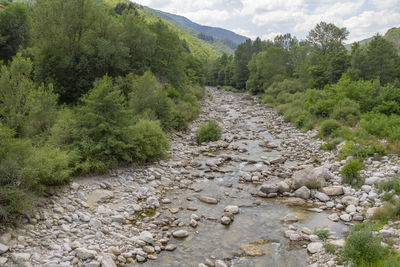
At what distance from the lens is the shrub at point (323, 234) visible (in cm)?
1044

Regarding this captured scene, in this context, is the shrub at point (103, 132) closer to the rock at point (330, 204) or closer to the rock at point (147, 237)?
the rock at point (147, 237)

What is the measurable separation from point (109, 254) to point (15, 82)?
1098 cm

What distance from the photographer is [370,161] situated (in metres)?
15.8

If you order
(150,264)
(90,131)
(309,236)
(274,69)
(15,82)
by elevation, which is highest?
(274,69)

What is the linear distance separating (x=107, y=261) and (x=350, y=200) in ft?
35.6

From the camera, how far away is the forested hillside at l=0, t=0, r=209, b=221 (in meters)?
10.7

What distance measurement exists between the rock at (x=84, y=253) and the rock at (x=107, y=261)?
1.28 feet

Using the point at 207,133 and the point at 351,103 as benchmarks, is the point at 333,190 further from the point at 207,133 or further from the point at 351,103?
the point at 351,103

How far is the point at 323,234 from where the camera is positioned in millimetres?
10516

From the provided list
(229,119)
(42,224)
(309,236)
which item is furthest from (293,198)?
(229,119)

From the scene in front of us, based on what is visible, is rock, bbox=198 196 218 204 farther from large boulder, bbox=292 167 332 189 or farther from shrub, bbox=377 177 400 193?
shrub, bbox=377 177 400 193

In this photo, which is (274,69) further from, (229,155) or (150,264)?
(150,264)

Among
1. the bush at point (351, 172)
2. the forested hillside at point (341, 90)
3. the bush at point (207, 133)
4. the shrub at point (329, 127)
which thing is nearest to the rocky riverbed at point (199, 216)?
the bush at point (351, 172)

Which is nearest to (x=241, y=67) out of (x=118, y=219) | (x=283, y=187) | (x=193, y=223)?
(x=283, y=187)
